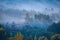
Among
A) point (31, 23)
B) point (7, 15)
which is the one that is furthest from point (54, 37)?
point (7, 15)

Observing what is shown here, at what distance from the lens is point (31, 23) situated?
2.47 m

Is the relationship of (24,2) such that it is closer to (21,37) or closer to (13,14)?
(13,14)

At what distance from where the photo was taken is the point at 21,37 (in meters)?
2.43

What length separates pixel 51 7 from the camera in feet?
8.28

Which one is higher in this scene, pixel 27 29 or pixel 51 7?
pixel 51 7

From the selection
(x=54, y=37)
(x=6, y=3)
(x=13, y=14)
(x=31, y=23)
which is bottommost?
(x=54, y=37)

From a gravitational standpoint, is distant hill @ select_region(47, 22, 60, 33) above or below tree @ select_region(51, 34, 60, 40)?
above

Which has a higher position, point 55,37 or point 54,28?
point 54,28

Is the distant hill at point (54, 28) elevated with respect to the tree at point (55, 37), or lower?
elevated

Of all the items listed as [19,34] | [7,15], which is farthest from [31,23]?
[7,15]

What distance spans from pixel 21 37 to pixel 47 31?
454mm

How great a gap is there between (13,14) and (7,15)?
103 mm

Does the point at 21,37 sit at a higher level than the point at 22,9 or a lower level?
lower

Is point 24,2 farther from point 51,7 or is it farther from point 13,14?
point 51,7
